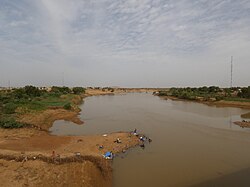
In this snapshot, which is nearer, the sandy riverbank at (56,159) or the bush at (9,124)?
the sandy riverbank at (56,159)

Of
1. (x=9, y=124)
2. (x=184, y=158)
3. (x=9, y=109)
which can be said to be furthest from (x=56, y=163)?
(x=9, y=109)

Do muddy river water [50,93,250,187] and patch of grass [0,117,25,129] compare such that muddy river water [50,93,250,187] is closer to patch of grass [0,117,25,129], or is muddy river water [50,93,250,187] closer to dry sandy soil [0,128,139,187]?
dry sandy soil [0,128,139,187]

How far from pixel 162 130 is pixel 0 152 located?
13272mm

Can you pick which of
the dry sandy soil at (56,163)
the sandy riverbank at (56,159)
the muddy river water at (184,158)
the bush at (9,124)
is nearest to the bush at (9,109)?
the bush at (9,124)

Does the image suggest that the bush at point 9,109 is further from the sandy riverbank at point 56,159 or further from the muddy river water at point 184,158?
the sandy riverbank at point 56,159

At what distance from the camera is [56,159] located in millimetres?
10750

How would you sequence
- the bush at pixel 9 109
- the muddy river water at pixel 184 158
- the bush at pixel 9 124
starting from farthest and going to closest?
1. the bush at pixel 9 109
2. the bush at pixel 9 124
3. the muddy river water at pixel 184 158

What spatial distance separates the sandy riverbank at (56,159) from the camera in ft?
29.9

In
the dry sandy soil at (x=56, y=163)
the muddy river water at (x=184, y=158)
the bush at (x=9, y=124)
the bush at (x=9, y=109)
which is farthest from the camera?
the bush at (x=9, y=109)

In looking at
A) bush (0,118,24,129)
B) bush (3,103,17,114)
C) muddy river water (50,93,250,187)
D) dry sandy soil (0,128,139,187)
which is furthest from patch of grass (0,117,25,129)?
bush (3,103,17,114)

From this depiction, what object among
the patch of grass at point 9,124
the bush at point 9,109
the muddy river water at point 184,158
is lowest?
the muddy river water at point 184,158

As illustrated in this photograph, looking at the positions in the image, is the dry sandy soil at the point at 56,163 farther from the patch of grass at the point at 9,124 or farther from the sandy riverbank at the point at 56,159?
the patch of grass at the point at 9,124

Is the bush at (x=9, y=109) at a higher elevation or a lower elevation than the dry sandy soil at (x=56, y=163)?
higher

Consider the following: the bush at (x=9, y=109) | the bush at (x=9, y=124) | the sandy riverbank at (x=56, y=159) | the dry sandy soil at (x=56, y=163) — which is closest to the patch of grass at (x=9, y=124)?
the bush at (x=9, y=124)
